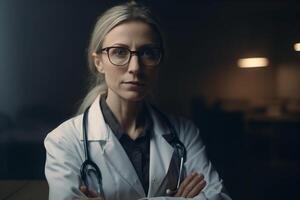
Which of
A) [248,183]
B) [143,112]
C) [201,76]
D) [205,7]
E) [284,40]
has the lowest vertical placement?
[248,183]

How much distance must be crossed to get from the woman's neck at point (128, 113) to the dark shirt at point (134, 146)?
1 centimetres

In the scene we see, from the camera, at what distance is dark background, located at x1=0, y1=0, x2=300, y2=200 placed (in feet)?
3.69

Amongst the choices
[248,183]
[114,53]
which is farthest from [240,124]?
[114,53]

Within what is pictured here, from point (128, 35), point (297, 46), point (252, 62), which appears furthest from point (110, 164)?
point (297, 46)

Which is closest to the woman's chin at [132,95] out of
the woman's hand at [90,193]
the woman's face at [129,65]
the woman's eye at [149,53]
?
the woman's face at [129,65]

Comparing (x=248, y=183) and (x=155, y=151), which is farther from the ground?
(x=155, y=151)

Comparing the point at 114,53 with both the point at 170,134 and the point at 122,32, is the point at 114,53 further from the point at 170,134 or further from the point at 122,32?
the point at 170,134

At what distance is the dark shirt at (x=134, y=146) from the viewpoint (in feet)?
3.49

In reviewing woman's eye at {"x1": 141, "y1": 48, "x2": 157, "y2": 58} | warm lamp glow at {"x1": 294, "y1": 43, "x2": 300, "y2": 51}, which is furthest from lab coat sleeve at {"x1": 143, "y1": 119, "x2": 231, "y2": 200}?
warm lamp glow at {"x1": 294, "y1": 43, "x2": 300, "y2": 51}

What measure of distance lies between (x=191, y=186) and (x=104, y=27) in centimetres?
51

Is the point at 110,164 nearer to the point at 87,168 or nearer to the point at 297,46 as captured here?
the point at 87,168

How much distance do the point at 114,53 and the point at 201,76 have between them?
0.29m

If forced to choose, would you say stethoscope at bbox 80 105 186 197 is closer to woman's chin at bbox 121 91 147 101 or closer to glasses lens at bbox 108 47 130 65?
woman's chin at bbox 121 91 147 101

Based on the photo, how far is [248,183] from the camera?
1.21 meters
